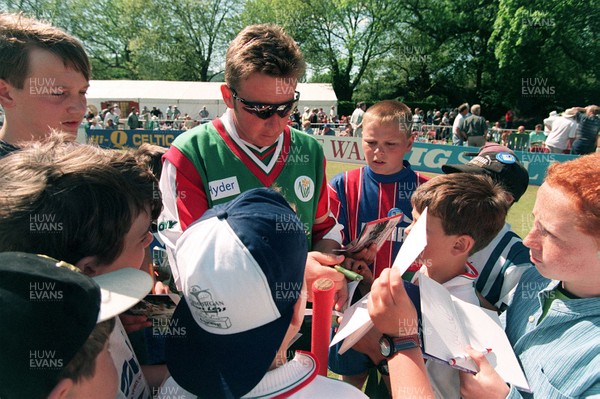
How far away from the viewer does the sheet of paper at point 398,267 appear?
4.68 ft

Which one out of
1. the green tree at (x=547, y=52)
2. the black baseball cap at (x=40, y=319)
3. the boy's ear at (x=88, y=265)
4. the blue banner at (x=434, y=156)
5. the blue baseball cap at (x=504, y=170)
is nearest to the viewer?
the black baseball cap at (x=40, y=319)

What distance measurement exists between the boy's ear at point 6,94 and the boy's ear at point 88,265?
1.44 meters

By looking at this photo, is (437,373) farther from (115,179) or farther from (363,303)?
(115,179)

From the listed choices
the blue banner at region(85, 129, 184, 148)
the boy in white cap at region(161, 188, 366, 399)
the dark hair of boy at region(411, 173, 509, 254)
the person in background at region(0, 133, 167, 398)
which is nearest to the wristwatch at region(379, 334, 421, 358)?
the boy in white cap at region(161, 188, 366, 399)

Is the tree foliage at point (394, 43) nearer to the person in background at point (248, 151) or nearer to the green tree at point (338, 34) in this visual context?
the green tree at point (338, 34)

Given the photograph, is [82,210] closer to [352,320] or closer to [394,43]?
[352,320]

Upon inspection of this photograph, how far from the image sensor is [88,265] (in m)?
1.23

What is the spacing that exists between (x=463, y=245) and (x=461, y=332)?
0.56 m

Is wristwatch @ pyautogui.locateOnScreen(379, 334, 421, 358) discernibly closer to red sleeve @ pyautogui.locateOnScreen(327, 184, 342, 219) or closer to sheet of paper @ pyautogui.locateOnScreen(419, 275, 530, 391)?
sheet of paper @ pyautogui.locateOnScreen(419, 275, 530, 391)

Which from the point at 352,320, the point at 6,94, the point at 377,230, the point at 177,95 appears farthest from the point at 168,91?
the point at 352,320

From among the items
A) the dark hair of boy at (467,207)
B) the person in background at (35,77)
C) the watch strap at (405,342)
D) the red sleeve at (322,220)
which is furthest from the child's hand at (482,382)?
the person in background at (35,77)

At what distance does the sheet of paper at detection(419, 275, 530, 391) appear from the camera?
1440mm

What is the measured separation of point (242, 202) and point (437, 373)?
112 centimetres

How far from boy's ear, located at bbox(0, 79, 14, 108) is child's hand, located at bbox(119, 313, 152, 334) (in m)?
1.38
